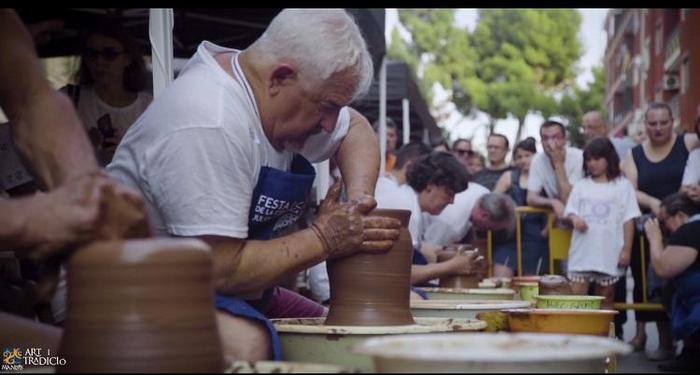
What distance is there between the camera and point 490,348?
205 centimetres

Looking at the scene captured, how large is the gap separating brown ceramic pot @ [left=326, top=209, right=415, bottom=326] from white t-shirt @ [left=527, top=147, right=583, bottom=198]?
6.88 m

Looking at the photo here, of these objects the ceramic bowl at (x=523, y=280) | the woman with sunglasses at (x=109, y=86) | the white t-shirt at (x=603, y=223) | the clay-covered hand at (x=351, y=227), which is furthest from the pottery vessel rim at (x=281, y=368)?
the white t-shirt at (x=603, y=223)

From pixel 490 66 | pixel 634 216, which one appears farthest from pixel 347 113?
pixel 490 66

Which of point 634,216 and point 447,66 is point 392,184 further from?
point 447,66

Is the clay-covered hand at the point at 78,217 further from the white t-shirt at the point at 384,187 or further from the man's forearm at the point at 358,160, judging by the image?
the white t-shirt at the point at 384,187

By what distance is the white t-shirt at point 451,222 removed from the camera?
9188mm

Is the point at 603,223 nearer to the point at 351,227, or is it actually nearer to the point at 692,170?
the point at 692,170

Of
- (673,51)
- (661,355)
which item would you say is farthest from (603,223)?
(673,51)

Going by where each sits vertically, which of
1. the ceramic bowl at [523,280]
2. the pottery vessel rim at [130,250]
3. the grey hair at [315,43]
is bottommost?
the ceramic bowl at [523,280]

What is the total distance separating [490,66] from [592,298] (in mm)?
45058

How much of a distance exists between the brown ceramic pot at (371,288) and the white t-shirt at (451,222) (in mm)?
5414

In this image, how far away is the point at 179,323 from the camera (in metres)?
2.06

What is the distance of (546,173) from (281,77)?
7154mm

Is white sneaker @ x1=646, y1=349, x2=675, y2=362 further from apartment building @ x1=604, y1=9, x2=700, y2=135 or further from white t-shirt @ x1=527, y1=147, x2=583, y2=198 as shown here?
apartment building @ x1=604, y1=9, x2=700, y2=135
